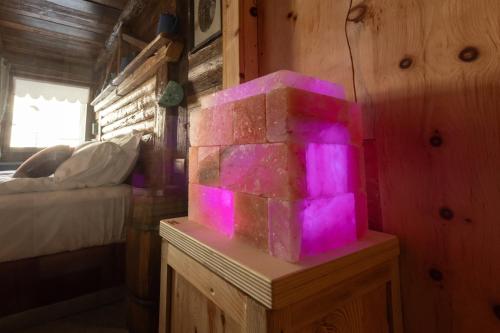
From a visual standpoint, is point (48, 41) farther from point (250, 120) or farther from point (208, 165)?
point (250, 120)

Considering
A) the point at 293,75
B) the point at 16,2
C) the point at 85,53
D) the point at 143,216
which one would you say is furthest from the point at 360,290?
the point at 85,53

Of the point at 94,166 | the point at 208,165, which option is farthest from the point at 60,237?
the point at 208,165

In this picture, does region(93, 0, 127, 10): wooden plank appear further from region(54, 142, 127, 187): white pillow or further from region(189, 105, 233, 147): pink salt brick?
region(189, 105, 233, 147): pink salt brick

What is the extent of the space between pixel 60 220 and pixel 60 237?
0.11 meters

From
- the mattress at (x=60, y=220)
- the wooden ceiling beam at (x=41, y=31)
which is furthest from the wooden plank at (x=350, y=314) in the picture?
the wooden ceiling beam at (x=41, y=31)

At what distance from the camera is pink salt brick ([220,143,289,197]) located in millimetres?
435

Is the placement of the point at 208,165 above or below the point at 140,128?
below

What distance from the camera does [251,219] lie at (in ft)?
1.66

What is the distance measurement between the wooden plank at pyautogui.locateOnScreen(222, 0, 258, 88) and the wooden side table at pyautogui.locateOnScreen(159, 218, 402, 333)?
67cm

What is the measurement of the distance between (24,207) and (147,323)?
3.40 feet

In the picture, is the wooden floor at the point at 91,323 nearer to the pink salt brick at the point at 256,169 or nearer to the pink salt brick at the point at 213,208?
the pink salt brick at the point at 213,208

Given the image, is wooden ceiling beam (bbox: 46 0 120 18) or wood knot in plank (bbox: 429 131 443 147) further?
wooden ceiling beam (bbox: 46 0 120 18)

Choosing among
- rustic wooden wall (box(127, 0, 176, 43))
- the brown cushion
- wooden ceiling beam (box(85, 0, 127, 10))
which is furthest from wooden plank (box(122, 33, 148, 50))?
the brown cushion

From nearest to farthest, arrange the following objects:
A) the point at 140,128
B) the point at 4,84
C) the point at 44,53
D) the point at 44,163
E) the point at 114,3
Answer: the point at 44,163
the point at 140,128
the point at 114,3
the point at 4,84
the point at 44,53
